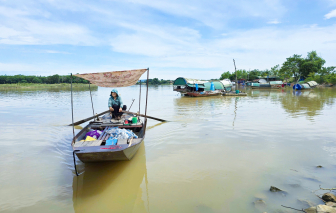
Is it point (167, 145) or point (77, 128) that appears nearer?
point (167, 145)

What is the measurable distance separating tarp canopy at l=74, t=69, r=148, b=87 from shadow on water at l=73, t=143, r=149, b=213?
94.1 inches

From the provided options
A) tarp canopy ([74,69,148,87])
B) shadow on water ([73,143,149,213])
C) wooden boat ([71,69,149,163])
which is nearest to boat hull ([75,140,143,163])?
wooden boat ([71,69,149,163])

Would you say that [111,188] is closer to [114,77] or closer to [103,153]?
[103,153]

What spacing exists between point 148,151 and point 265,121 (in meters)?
5.94

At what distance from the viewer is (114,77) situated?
5.91 metres

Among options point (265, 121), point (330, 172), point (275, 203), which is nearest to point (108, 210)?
point (275, 203)

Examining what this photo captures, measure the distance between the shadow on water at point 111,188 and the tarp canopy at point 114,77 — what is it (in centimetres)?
239

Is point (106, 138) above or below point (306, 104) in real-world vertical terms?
below

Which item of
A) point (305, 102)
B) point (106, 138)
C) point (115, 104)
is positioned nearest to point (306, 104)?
point (305, 102)

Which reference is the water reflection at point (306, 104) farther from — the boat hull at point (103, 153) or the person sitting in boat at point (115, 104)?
the boat hull at point (103, 153)

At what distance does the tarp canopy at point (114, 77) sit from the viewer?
5.57m

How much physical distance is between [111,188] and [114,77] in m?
3.27

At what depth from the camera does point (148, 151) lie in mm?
5531

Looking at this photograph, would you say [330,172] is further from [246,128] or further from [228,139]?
[246,128]
